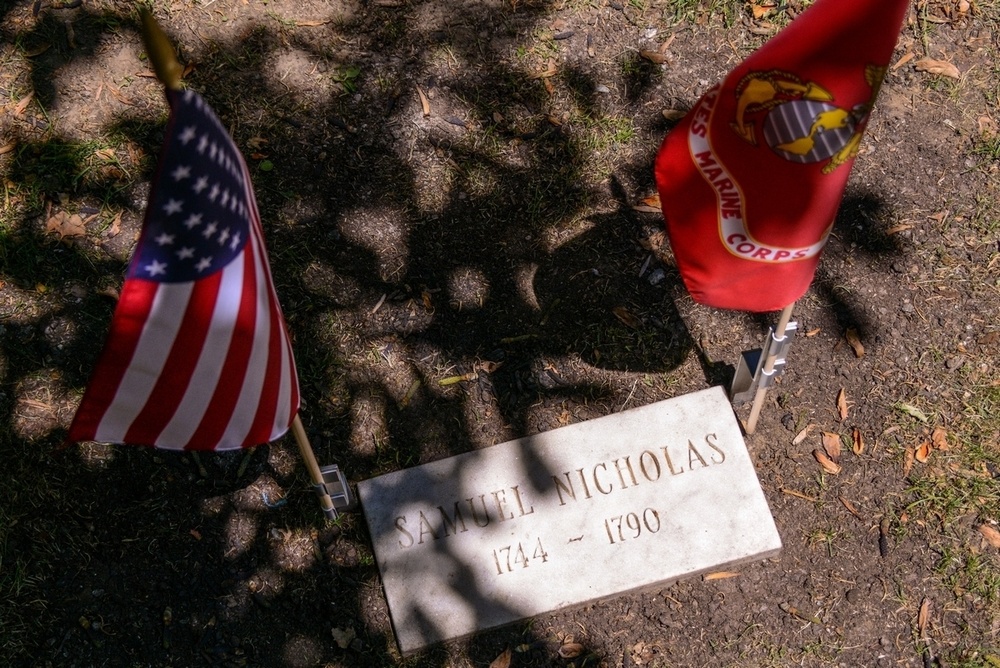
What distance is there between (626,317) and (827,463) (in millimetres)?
A: 1047

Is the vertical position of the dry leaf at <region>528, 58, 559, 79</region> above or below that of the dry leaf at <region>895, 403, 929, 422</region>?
above

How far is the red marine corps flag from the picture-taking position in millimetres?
2283

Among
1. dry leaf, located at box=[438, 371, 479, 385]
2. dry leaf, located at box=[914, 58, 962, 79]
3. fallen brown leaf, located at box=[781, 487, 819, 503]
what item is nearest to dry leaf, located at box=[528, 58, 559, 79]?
dry leaf, located at box=[438, 371, 479, 385]

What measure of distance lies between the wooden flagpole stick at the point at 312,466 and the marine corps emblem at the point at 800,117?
1.66 m

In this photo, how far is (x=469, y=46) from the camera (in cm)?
459

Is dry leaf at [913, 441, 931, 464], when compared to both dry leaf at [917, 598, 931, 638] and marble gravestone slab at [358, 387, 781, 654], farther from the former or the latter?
marble gravestone slab at [358, 387, 781, 654]

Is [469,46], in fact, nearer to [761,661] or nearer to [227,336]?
[227,336]

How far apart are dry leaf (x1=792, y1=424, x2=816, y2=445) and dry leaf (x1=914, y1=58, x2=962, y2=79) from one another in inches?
79.4

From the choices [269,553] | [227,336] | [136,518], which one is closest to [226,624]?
[269,553]

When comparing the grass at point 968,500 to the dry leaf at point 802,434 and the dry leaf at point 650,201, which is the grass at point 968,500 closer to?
the dry leaf at point 802,434

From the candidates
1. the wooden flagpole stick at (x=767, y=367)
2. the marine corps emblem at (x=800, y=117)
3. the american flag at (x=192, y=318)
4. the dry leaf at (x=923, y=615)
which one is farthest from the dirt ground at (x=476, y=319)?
the marine corps emblem at (x=800, y=117)

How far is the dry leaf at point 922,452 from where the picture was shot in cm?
380

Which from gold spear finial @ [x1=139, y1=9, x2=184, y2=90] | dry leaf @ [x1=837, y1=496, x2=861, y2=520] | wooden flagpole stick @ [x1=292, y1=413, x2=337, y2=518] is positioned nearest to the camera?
gold spear finial @ [x1=139, y1=9, x2=184, y2=90]

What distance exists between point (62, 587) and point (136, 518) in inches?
14.9
